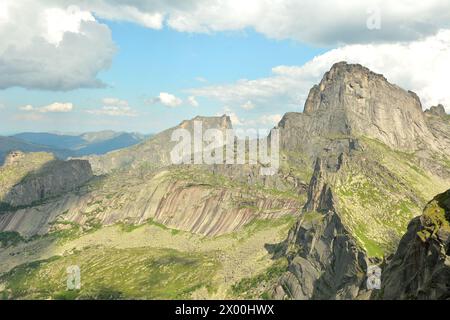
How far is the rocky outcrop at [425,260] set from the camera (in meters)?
84.9

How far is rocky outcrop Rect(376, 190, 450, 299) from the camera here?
8488 centimetres

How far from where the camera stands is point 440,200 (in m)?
107

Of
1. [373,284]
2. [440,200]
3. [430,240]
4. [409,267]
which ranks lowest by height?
[373,284]

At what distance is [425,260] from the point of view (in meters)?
95.5
